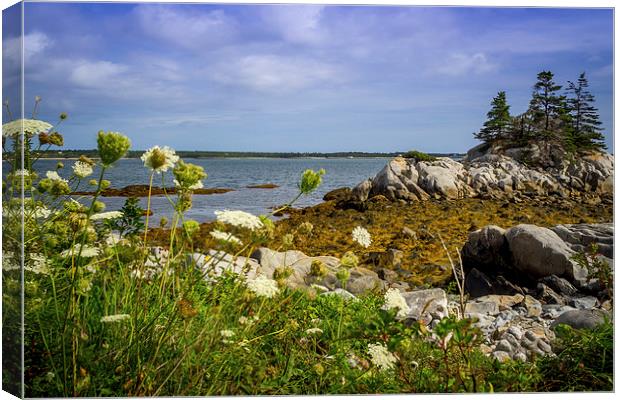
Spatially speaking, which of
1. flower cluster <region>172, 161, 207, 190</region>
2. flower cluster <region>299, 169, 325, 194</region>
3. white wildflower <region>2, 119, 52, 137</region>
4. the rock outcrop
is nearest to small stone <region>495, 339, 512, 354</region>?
the rock outcrop

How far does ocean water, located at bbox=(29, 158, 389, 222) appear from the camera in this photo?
3494mm

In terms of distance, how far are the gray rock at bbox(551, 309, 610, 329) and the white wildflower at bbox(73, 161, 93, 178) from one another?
2588 mm

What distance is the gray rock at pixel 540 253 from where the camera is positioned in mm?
4023

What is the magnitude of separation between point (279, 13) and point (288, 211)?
3.87 feet

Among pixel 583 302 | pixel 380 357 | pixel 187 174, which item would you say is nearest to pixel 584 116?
pixel 583 302

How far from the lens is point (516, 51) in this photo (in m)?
3.63

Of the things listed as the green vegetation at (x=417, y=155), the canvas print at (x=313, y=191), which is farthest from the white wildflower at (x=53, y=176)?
the green vegetation at (x=417, y=155)

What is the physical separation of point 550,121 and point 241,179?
183cm

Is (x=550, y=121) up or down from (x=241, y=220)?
up

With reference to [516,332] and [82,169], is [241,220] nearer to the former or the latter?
[82,169]

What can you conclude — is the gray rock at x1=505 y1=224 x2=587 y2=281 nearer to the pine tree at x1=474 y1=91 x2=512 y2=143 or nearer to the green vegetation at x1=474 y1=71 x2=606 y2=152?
the green vegetation at x1=474 y1=71 x2=606 y2=152

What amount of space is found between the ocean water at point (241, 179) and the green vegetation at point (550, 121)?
776 millimetres

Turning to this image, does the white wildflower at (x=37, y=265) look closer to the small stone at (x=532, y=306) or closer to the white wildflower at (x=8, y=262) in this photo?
the white wildflower at (x=8, y=262)

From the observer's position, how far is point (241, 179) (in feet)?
11.8
